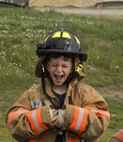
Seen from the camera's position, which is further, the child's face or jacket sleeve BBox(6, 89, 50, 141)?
the child's face

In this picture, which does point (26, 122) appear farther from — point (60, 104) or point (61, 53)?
point (61, 53)

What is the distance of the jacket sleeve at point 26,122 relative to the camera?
2953 millimetres

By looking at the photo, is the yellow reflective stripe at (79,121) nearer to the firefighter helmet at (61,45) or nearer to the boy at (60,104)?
the boy at (60,104)

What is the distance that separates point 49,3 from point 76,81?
41.1 metres

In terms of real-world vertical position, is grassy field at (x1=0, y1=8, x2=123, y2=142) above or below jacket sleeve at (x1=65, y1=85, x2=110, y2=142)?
below

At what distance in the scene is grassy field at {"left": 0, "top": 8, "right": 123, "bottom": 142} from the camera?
8711 mm

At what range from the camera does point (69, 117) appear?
2.93 meters

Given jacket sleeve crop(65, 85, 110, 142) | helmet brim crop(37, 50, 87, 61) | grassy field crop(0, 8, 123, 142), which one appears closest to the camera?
jacket sleeve crop(65, 85, 110, 142)

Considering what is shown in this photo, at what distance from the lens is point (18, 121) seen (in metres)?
3.02

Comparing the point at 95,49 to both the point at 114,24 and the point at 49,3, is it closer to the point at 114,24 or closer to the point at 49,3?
the point at 114,24

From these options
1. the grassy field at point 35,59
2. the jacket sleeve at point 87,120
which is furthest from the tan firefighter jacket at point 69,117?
the grassy field at point 35,59

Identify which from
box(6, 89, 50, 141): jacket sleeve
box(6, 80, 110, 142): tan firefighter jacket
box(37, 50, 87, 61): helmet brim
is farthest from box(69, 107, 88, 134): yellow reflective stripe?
box(37, 50, 87, 61): helmet brim

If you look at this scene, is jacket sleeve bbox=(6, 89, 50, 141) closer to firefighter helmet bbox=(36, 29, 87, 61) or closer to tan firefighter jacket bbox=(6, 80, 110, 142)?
tan firefighter jacket bbox=(6, 80, 110, 142)

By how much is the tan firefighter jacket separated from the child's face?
8cm
